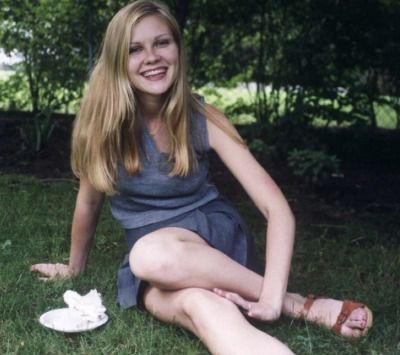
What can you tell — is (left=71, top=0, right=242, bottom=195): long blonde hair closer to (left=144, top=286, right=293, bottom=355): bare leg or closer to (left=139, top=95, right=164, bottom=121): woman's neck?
(left=139, top=95, right=164, bottom=121): woman's neck

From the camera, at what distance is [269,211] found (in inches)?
101

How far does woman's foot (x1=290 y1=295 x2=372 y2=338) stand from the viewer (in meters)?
2.49

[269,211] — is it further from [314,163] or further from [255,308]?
[314,163]

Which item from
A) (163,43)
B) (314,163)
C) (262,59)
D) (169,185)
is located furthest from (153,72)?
(262,59)

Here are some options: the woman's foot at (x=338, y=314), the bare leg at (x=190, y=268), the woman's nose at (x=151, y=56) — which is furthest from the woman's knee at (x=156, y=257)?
the woman's nose at (x=151, y=56)

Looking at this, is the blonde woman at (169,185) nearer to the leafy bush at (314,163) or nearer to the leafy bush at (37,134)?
the leafy bush at (314,163)

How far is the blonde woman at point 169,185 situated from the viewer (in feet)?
8.01

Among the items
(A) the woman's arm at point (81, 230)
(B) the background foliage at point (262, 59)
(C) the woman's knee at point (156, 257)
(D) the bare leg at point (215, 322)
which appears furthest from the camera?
(B) the background foliage at point (262, 59)

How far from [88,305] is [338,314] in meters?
0.84

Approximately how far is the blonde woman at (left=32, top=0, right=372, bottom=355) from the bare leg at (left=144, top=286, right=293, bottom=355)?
11mm

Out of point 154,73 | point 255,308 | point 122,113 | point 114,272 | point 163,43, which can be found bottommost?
point 114,272

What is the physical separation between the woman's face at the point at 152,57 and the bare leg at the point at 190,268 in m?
0.52

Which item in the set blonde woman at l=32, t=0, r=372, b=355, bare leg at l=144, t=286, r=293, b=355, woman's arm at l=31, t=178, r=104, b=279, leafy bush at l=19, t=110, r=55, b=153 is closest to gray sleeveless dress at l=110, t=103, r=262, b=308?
blonde woman at l=32, t=0, r=372, b=355

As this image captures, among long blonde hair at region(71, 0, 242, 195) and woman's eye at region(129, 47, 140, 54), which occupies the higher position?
woman's eye at region(129, 47, 140, 54)
